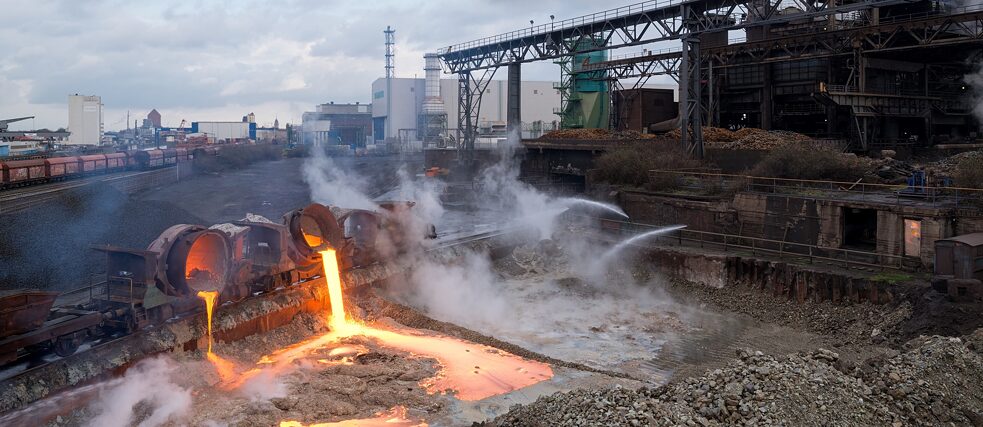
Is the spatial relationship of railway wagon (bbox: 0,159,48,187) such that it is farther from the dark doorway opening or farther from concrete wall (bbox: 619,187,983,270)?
the dark doorway opening

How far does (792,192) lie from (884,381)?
14323mm

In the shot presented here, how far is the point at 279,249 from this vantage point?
19641 mm

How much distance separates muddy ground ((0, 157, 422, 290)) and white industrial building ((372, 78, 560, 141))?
36.6 metres

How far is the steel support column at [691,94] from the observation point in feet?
103

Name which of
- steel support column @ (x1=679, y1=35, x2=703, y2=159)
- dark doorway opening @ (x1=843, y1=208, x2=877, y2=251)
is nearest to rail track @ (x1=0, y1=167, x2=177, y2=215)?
steel support column @ (x1=679, y1=35, x2=703, y2=159)

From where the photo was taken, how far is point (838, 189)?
85.2 ft

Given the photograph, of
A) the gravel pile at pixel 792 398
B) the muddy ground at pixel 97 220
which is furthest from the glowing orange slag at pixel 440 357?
the muddy ground at pixel 97 220

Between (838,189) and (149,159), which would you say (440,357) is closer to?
(838,189)

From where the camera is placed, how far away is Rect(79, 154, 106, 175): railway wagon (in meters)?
41.2

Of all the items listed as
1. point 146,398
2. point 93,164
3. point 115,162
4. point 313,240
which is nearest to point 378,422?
point 146,398

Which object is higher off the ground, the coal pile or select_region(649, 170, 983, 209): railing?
select_region(649, 170, 983, 209): railing

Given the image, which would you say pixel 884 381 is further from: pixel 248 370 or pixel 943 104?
pixel 943 104

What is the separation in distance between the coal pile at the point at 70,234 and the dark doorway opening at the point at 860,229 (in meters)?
23.0

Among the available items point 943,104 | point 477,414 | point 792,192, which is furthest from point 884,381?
point 943,104
